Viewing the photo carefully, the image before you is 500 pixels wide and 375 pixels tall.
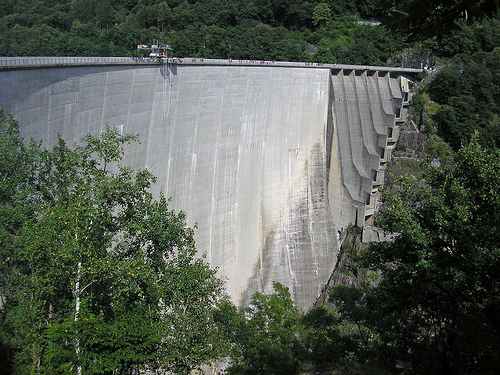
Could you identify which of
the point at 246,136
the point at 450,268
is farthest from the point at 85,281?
the point at 246,136

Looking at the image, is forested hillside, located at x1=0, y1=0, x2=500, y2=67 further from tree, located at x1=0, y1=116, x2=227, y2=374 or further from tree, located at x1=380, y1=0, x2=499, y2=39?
tree, located at x1=380, y1=0, x2=499, y2=39

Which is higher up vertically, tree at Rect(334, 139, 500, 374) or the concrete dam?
the concrete dam

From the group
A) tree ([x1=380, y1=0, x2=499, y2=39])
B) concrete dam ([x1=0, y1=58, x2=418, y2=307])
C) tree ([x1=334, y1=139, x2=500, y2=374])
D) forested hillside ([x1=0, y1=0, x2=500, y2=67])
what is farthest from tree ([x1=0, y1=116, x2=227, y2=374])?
forested hillside ([x1=0, y1=0, x2=500, y2=67])

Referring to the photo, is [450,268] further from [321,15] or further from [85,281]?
[321,15]

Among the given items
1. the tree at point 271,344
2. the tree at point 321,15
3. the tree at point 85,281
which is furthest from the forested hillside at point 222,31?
the tree at point 85,281

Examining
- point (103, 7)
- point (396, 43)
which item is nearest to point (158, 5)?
point (103, 7)

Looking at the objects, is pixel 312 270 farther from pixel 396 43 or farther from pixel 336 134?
pixel 396 43
